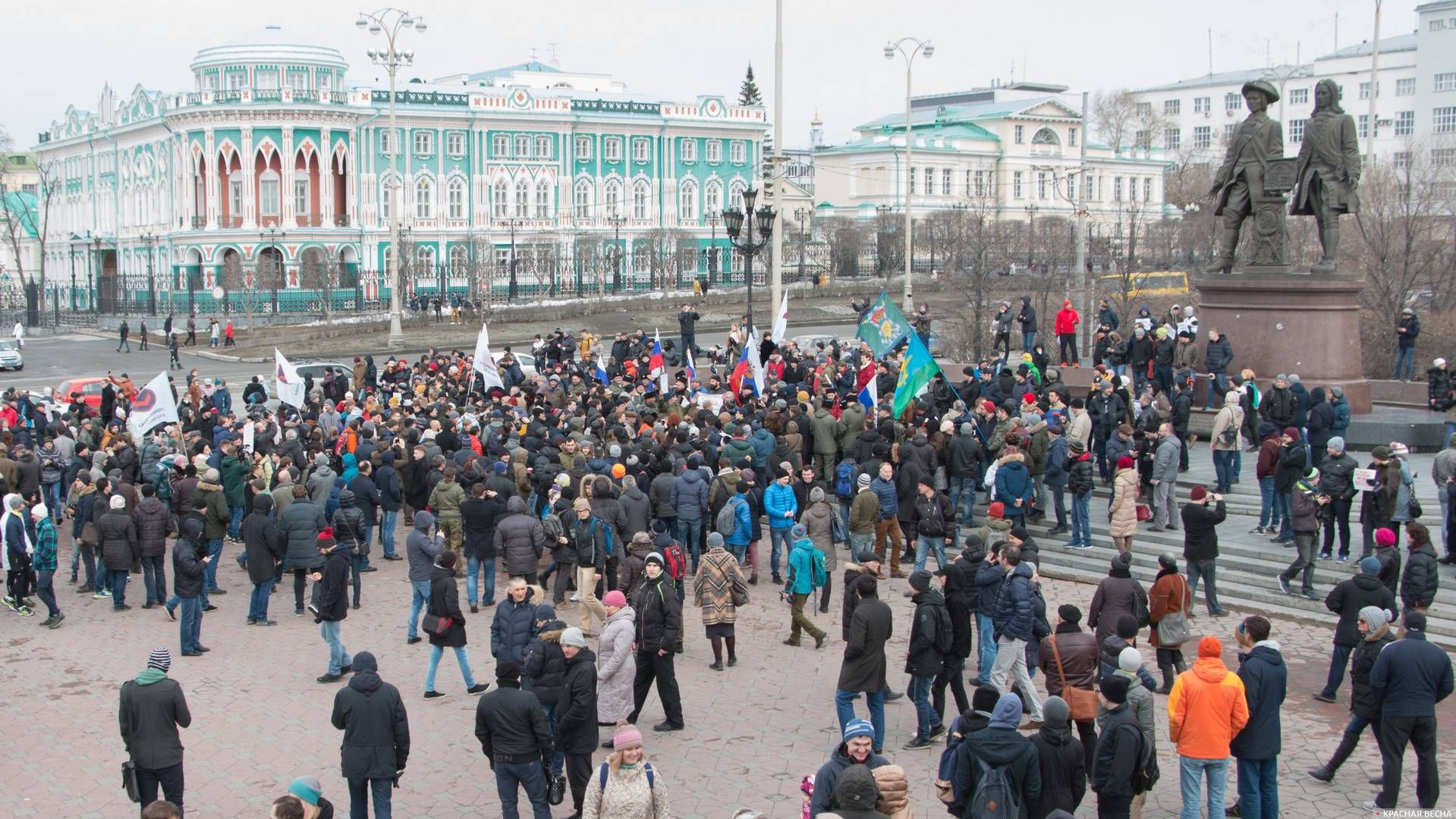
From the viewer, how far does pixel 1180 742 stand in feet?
30.7

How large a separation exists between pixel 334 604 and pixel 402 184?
62.7 metres

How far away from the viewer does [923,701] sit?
11.4 meters

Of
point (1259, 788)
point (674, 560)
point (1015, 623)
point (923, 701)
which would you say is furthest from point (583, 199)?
point (1259, 788)

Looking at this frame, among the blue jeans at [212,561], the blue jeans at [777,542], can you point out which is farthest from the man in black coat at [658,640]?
the blue jeans at [212,561]

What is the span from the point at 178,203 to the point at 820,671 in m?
68.5

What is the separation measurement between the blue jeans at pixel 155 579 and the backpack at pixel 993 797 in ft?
37.7

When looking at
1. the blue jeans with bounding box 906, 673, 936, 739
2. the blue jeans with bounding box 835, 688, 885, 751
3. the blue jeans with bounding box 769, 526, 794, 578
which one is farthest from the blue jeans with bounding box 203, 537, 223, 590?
the blue jeans with bounding box 906, 673, 936, 739

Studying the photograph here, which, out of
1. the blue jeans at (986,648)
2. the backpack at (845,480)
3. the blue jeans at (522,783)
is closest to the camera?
the blue jeans at (522,783)

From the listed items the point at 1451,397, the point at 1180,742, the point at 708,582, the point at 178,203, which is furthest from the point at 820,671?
the point at 178,203

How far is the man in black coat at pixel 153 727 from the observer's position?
970cm

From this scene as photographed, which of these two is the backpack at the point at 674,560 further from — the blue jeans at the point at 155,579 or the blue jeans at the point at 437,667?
the blue jeans at the point at 155,579

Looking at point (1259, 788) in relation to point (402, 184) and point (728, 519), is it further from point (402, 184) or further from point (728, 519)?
point (402, 184)

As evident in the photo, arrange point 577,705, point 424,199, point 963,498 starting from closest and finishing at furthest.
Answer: point 577,705, point 963,498, point 424,199

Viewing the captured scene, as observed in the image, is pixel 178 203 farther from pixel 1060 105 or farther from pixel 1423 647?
pixel 1423 647
